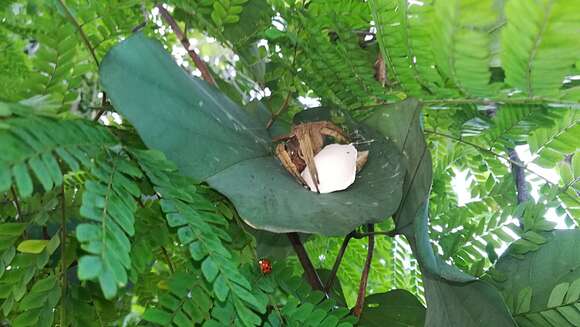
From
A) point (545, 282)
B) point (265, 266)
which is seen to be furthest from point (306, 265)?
point (545, 282)

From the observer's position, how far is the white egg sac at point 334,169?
0.42 metres

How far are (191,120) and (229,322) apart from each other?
4.8 inches

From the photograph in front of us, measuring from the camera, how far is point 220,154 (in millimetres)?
362

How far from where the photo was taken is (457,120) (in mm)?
455

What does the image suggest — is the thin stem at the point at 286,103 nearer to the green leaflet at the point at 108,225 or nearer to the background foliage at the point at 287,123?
the background foliage at the point at 287,123

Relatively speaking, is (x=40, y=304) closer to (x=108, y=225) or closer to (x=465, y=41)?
(x=108, y=225)

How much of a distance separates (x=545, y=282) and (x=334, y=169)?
Result: 0.18 m

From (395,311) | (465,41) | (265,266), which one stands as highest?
(465,41)

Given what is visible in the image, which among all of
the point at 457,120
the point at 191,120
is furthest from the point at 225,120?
the point at 457,120

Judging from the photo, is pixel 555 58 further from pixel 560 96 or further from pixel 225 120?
pixel 225 120

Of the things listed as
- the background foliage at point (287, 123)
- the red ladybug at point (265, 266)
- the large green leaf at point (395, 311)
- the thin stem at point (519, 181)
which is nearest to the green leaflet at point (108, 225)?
the background foliage at point (287, 123)

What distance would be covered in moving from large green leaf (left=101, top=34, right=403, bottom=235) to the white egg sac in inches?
0.4

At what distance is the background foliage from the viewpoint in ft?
0.89

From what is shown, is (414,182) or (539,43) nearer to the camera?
(539,43)
